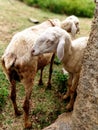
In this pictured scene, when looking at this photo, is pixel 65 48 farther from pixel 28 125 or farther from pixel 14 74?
pixel 28 125

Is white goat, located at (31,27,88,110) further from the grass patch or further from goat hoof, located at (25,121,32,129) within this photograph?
the grass patch

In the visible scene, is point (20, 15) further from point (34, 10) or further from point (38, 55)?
point (38, 55)

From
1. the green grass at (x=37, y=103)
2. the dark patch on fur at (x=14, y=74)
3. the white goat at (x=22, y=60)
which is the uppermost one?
the white goat at (x=22, y=60)

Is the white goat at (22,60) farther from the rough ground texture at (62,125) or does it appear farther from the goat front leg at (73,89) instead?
the goat front leg at (73,89)

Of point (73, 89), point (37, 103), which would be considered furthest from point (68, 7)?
point (73, 89)

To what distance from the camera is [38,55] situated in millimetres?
4988

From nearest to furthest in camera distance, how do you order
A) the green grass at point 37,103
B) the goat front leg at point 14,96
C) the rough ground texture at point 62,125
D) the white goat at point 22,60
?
the white goat at point 22,60
the rough ground texture at point 62,125
the goat front leg at point 14,96
the green grass at point 37,103

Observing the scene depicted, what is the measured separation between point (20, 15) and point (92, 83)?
7147mm

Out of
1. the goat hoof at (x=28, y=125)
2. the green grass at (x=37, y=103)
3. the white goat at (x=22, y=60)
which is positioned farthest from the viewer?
the green grass at (x=37, y=103)

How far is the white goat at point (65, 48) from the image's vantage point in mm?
4949

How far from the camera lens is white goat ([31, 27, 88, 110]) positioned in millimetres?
4949

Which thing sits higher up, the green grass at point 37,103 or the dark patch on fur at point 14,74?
the dark patch on fur at point 14,74

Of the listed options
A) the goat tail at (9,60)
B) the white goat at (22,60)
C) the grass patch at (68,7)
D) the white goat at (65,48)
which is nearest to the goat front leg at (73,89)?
the white goat at (65,48)

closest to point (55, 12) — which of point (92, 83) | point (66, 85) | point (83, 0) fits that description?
point (83, 0)
